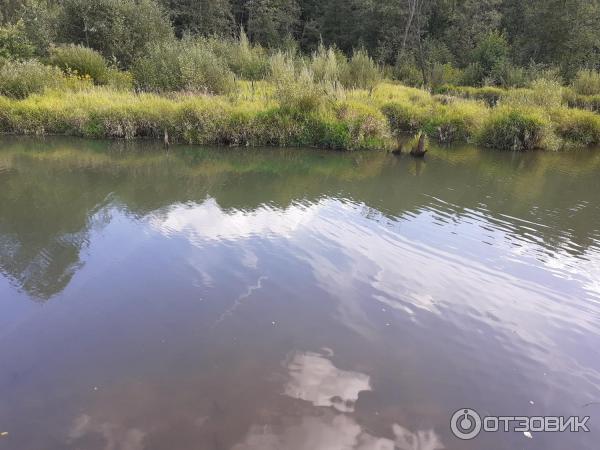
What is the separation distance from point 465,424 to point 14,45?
20.3m

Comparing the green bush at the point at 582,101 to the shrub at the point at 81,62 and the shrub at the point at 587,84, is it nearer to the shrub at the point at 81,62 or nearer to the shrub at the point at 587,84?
the shrub at the point at 587,84

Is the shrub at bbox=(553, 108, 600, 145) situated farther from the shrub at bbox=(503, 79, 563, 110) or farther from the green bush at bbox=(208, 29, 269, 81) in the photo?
the green bush at bbox=(208, 29, 269, 81)

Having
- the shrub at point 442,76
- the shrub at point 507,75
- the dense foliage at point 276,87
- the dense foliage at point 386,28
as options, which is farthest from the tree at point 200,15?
the shrub at point 507,75

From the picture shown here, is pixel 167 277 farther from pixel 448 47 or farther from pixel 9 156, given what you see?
pixel 448 47

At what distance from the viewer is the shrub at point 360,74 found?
18391mm

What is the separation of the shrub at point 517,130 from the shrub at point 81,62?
1334cm

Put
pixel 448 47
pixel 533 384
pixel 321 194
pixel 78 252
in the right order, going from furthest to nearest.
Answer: pixel 448 47 → pixel 321 194 → pixel 78 252 → pixel 533 384

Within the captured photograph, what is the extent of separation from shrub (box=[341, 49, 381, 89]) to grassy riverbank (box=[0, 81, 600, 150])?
387cm

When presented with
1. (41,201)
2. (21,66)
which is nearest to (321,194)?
(41,201)

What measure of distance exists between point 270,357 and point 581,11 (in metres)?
26.7

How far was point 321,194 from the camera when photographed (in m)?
8.31

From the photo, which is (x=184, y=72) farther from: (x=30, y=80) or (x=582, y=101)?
(x=582, y=101)

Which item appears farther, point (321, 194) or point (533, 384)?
point (321, 194)

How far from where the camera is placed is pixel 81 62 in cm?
1648
